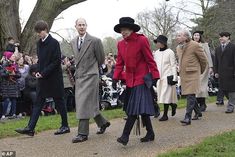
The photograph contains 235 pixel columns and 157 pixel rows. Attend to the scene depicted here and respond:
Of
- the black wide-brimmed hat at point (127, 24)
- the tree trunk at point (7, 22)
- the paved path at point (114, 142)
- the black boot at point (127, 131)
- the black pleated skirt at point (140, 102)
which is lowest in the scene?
the paved path at point (114, 142)

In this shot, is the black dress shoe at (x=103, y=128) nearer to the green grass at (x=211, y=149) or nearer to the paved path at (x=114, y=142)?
the paved path at (x=114, y=142)

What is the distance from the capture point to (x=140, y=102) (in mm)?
7344

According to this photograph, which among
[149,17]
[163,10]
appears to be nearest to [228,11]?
[163,10]

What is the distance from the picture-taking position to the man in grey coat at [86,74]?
8.12 metres

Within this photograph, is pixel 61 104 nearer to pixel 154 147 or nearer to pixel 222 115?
pixel 154 147

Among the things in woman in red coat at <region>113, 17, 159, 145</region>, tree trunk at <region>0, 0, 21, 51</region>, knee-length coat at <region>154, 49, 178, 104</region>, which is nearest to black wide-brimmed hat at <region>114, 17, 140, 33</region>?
woman in red coat at <region>113, 17, 159, 145</region>

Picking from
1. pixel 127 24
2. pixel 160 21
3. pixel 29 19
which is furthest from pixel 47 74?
pixel 160 21

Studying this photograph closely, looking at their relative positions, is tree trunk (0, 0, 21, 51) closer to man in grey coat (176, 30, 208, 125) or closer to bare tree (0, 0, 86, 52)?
bare tree (0, 0, 86, 52)

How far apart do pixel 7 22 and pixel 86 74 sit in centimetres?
1020

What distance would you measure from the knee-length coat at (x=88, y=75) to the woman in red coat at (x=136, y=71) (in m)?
0.85

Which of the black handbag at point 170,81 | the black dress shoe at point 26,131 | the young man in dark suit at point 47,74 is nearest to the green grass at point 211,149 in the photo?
the black handbag at point 170,81

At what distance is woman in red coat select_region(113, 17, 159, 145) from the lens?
24.1 ft

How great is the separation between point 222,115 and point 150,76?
13.7ft

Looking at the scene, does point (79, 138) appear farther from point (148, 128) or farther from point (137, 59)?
point (137, 59)
